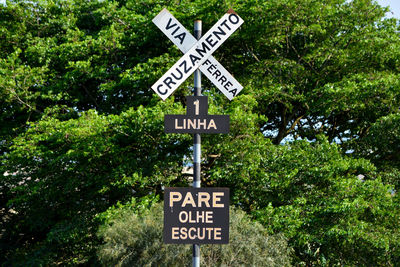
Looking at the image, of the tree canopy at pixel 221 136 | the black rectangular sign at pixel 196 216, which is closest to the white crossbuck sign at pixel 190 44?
the black rectangular sign at pixel 196 216

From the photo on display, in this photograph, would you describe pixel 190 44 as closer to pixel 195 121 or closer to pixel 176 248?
pixel 195 121

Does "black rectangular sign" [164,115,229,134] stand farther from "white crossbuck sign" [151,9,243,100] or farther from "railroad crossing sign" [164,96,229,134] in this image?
"white crossbuck sign" [151,9,243,100]

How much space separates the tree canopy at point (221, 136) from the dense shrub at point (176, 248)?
832 mm

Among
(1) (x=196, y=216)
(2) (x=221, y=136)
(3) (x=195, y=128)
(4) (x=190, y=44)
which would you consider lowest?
(1) (x=196, y=216)

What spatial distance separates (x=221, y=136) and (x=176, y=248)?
11.6 ft

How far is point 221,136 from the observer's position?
36.7 ft

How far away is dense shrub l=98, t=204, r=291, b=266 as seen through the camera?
8.84 metres

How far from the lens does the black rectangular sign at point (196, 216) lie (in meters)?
5.07

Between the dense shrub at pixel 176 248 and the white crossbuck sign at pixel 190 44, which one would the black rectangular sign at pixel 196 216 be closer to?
the white crossbuck sign at pixel 190 44

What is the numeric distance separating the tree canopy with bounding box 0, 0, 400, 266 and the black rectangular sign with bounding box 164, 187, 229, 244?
5355mm

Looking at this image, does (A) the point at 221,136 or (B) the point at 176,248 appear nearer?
(B) the point at 176,248

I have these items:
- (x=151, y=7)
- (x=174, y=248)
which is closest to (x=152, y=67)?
(x=151, y=7)

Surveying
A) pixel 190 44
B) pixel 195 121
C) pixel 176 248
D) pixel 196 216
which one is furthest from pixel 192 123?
pixel 176 248

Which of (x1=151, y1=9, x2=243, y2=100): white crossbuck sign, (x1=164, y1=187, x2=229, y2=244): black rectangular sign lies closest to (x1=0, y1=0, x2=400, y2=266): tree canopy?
(x1=164, y1=187, x2=229, y2=244): black rectangular sign
